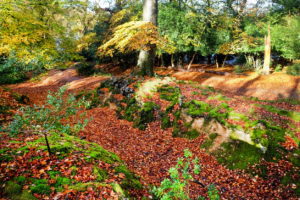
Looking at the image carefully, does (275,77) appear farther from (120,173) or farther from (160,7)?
(120,173)

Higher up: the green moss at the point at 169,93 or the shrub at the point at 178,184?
the green moss at the point at 169,93

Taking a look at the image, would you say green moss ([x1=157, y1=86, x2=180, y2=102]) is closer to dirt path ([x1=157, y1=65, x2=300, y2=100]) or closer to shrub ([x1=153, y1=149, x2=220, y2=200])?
shrub ([x1=153, y1=149, x2=220, y2=200])

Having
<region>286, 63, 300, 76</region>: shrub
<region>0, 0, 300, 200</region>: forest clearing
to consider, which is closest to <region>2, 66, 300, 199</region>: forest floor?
<region>0, 0, 300, 200</region>: forest clearing

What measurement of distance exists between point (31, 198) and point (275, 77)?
18.5 meters

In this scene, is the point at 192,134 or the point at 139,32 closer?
the point at 192,134

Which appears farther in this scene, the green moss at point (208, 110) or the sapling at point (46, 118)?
the green moss at point (208, 110)

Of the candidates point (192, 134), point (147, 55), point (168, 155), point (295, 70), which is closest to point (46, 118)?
point (168, 155)

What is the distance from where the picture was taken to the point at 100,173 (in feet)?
9.79

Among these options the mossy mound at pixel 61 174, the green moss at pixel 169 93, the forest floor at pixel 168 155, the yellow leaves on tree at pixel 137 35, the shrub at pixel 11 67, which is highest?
the yellow leaves on tree at pixel 137 35

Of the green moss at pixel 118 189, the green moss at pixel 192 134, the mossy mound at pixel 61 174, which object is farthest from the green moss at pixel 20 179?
the green moss at pixel 192 134

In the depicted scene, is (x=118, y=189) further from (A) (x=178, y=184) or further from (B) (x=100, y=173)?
(A) (x=178, y=184)

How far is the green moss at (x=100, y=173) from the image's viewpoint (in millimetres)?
2838

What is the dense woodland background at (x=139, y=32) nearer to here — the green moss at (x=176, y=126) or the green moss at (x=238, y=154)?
the green moss at (x=176, y=126)

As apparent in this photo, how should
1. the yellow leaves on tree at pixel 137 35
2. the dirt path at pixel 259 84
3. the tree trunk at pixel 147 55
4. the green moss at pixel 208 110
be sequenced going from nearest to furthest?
the green moss at pixel 208 110 < the yellow leaves on tree at pixel 137 35 < the tree trunk at pixel 147 55 < the dirt path at pixel 259 84
